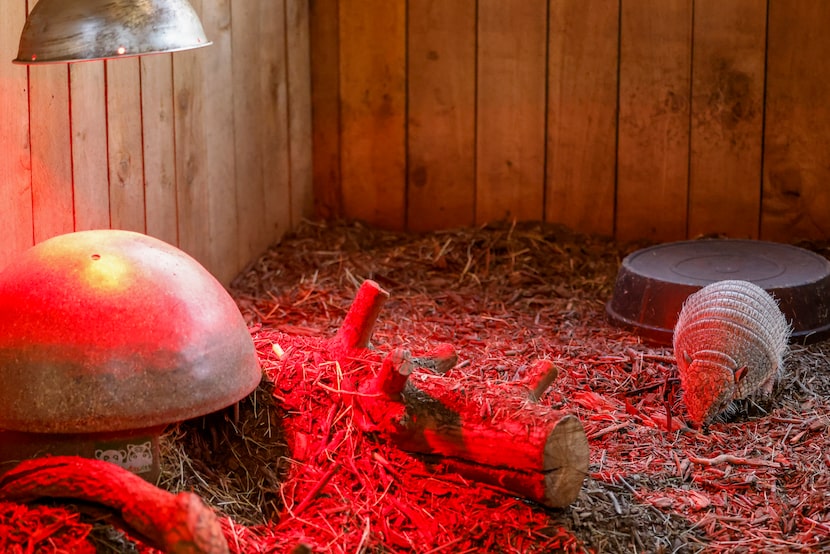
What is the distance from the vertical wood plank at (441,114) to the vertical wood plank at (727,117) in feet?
3.54

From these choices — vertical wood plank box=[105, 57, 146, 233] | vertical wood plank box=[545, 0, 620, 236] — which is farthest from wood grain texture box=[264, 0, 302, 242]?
vertical wood plank box=[545, 0, 620, 236]

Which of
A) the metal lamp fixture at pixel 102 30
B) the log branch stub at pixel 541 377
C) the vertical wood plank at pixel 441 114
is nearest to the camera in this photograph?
the metal lamp fixture at pixel 102 30

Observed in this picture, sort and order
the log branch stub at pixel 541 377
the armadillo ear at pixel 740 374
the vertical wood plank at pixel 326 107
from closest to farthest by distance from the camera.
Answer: the log branch stub at pixel 541 377 → the armadillo ear at pixel 740 374 → the vertical wood plank at pixel 326 107

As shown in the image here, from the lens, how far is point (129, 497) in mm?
2531

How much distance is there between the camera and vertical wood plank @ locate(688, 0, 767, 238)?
5.31 meters

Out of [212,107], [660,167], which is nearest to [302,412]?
[212,107]

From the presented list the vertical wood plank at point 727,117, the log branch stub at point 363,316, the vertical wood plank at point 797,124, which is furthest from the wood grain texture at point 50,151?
the vertical wood plank at point 797,124

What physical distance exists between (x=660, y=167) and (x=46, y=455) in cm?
352

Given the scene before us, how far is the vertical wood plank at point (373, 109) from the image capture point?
567 centimetres

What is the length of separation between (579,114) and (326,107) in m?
1.27

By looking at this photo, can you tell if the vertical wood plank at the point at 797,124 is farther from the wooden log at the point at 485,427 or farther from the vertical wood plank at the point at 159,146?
the vertical wood plank at the point at 159,146

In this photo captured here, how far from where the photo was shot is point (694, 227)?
5.52 m

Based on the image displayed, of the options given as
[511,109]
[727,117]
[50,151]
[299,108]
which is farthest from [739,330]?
[299,108]

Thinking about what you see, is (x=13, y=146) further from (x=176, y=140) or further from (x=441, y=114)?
(x=441, y=114)
